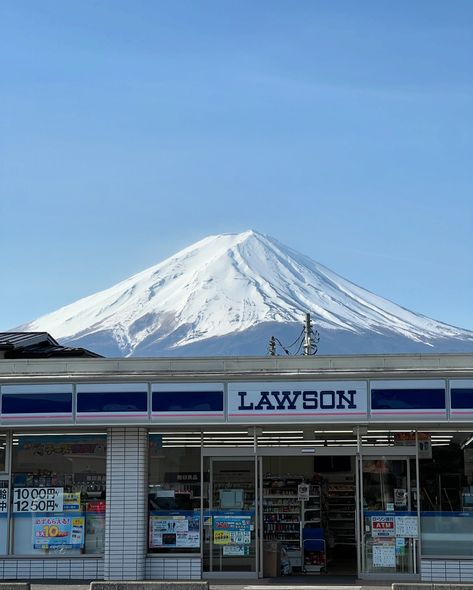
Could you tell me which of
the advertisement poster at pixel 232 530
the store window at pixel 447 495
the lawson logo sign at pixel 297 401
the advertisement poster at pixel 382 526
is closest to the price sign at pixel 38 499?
the advertisement poster at pixel 232 530

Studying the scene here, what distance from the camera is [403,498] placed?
19.2 metres

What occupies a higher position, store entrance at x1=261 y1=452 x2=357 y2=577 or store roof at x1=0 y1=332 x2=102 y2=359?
store roof at x1=0 y1=332 x2=102 y2=359

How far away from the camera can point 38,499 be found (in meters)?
19.8

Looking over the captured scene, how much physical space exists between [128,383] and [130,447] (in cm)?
116

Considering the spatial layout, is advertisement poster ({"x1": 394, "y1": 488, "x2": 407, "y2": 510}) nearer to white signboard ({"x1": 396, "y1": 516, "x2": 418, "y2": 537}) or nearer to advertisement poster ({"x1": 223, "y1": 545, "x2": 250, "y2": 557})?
white signboard ({"x1": 396, "y1": 516, "x2": 418, "y2": 537})

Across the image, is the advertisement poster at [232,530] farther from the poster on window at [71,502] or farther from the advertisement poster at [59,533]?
the poster on window at [71,502]

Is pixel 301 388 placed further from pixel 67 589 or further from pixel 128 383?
pixel 67 589

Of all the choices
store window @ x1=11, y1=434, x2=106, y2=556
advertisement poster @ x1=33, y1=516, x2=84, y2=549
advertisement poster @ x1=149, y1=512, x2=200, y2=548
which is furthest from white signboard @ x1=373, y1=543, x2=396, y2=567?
advertisement poster @ x1=33, y1=516, x2=84, y2=549

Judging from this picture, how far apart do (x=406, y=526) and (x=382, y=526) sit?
1.33 feet

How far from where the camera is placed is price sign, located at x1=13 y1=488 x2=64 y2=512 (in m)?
19.8

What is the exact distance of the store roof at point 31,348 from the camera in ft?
75.3

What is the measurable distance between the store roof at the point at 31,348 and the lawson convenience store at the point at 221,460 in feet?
11.3

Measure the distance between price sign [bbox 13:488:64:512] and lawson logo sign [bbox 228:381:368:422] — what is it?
141 inches

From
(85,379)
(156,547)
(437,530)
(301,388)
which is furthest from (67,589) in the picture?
(437,530)
